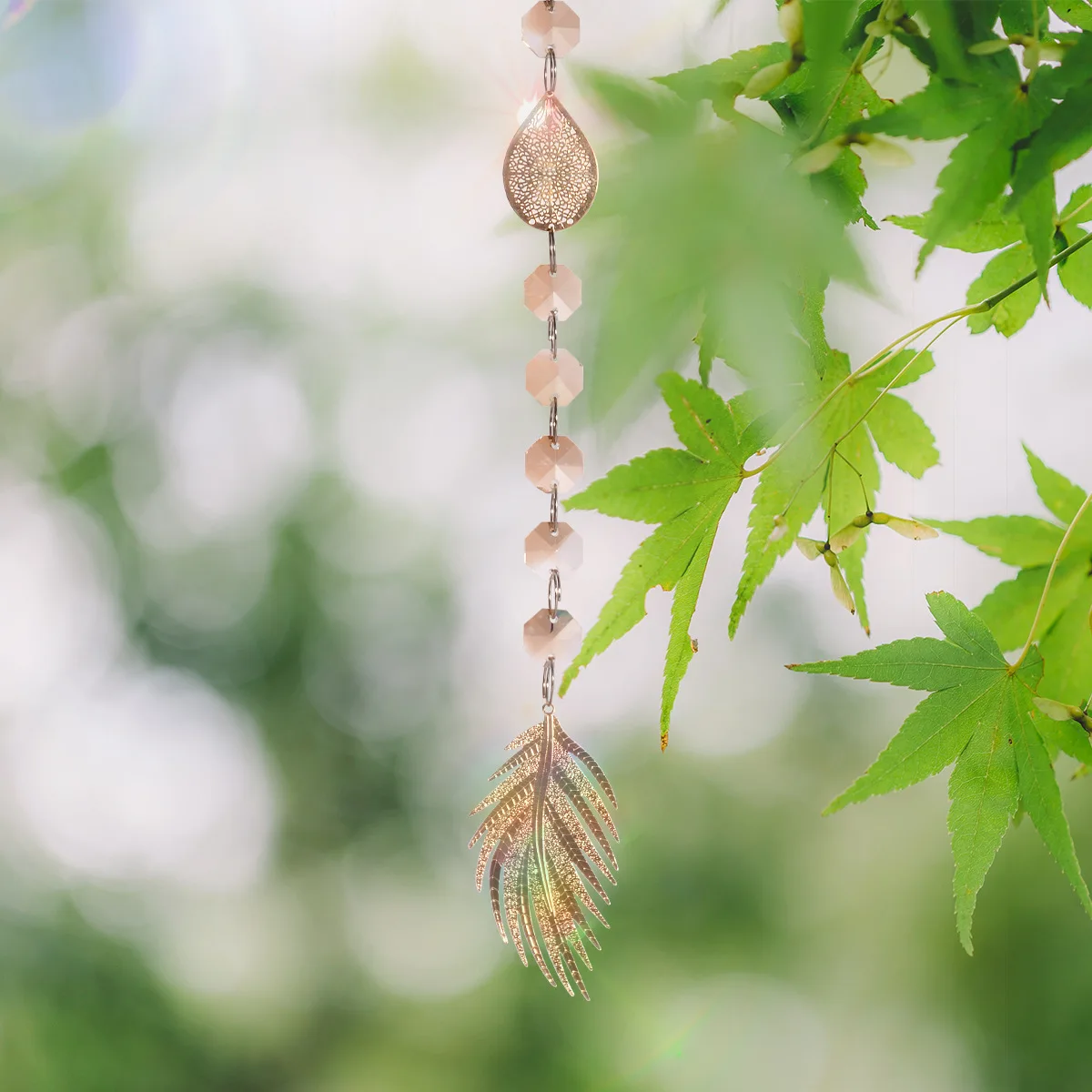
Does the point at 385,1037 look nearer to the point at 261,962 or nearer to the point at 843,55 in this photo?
the point at 261,962

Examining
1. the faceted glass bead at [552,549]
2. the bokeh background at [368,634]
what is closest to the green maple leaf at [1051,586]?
the faceted glass bead at [552,549]

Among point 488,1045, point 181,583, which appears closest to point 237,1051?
point 488,1045

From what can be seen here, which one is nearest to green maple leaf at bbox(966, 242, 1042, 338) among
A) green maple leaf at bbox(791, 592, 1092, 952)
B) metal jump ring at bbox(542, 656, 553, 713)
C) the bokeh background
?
green maple leaf at bbox(791, 592, 1092, 952)

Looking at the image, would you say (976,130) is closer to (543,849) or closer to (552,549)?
(552,549)

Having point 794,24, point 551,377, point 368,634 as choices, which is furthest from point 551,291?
point 368,634

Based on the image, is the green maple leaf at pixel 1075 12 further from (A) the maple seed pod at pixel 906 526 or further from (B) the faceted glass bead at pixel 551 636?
(B) the faceted glass bead at pixel 551 636

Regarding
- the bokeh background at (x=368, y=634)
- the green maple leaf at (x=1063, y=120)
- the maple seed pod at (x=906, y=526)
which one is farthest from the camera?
the bokeh background at (x=368, y=634)

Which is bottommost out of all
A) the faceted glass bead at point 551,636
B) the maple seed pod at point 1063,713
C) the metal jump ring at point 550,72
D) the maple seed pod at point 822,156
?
the maple seed pod at point 1063,713
